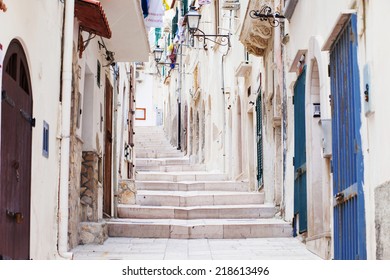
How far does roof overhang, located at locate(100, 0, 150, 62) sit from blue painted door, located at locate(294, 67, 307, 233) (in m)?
2.71

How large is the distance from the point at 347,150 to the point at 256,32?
7.69 metres

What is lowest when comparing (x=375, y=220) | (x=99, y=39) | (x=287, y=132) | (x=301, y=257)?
(x=301, y=257)

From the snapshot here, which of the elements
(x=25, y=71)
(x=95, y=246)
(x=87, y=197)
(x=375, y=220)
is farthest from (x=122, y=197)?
(x=375, y=220)

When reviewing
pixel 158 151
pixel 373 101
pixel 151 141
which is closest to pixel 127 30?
pixel 373 101

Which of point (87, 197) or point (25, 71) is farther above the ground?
point (25, 71)

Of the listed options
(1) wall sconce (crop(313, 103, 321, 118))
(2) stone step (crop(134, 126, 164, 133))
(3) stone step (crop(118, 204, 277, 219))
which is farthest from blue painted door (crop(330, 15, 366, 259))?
(2) stone step (crop(134, 126, 164, 133))

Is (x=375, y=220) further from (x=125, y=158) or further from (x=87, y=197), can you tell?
(x=125, y=158)

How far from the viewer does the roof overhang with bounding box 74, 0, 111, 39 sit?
10.1 m

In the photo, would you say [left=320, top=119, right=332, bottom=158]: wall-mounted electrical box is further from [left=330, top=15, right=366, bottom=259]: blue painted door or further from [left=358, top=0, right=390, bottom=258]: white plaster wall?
[left=358, top=0, right=390, bottom=258]: white plaster wall

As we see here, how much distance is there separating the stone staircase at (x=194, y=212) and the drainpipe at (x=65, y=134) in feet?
13.9

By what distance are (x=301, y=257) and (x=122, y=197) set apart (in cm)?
626

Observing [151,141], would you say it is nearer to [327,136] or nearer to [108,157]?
[108,157]

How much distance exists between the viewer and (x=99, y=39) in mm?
13711

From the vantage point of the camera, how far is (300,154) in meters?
11.9
